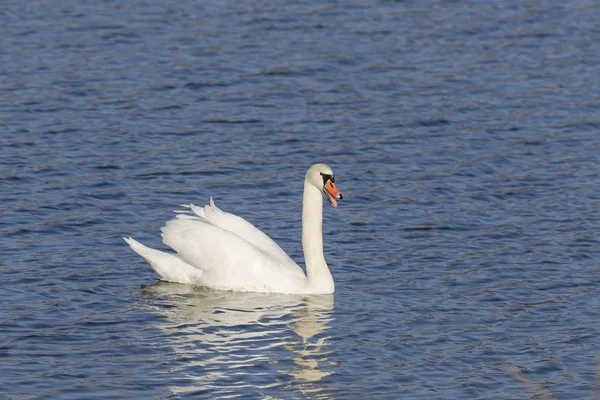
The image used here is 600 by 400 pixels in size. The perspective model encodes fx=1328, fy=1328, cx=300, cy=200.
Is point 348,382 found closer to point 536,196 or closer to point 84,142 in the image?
point 536,196

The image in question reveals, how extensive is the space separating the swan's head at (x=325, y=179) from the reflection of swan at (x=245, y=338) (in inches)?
47.1

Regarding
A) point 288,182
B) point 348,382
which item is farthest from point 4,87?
point 348,382

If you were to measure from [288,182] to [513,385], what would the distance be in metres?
7.44

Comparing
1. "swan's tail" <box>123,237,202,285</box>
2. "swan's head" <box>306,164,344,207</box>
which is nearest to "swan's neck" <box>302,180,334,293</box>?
"swan's head" <box>306,164,344,207</box>

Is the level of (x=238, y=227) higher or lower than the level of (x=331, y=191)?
lower

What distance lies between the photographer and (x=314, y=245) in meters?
15.8

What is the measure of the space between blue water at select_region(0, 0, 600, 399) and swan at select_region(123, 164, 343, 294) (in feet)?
0.89

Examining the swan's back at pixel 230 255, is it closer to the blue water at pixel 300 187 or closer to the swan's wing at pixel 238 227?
the swan's wing at pixel 238 227

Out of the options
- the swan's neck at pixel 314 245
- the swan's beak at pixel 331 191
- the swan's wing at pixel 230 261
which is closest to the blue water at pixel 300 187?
the swan's wing at pixel 230 261

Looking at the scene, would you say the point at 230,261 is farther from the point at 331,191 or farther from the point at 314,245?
the point at 331,191

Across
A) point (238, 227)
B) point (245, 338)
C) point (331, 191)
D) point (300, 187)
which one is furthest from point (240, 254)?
point (300, 187)

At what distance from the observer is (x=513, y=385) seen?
1261cm

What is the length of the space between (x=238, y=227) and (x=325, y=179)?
131cm

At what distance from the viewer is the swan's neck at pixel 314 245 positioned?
1544 cm
